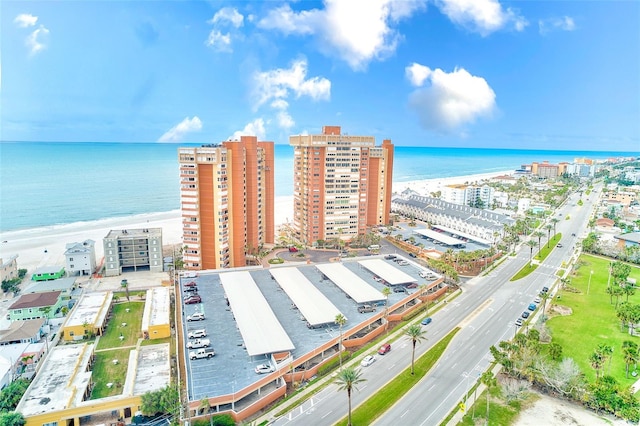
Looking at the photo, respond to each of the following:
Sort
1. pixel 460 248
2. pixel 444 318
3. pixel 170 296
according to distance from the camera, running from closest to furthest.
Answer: pixel 444 318 < pixel 170 296 < pixel 460 248

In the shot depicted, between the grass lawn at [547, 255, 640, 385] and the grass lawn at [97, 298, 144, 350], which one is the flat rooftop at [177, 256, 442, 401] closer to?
the grass lawn at [97, 298, 144, 350]

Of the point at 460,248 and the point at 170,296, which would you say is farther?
the point at 460,248

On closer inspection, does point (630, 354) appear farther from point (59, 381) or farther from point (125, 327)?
point (125, 327)

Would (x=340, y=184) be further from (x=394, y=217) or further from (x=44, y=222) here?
(x=44, y=222)

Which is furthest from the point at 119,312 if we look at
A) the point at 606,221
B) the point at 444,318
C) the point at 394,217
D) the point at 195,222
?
the point at 606,221

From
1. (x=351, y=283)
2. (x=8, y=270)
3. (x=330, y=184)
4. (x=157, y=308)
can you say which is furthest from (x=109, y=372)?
(x=330, y=184)

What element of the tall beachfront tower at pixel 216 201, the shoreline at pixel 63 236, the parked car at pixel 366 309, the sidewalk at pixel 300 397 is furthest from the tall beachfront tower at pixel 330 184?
the sidewalk at pixel 300 397
